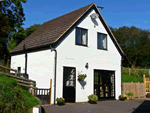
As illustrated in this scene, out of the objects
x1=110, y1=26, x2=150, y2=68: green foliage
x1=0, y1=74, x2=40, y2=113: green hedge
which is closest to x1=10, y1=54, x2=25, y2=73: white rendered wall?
x1=0, y1=74, x2=40, y2=113: green hedge

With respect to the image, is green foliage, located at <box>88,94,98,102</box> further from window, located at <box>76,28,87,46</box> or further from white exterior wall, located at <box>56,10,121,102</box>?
window, located at <box>76,28,87,46</box>

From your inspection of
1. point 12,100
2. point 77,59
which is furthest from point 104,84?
point 12,100

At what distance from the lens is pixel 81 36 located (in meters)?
14.7

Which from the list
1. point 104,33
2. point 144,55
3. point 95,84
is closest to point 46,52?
point 95,84

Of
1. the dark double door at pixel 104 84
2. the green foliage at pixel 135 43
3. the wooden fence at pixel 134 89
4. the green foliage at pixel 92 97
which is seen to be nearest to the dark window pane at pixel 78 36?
the dark double door at pixel 104 84

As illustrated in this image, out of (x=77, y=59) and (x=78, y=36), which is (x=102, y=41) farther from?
(x=77, y=59)

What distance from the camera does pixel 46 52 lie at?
1352cm

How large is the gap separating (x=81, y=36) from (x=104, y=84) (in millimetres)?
4582

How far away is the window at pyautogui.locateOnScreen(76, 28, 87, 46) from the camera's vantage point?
47.3 feet

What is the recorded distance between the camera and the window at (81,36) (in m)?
14.4

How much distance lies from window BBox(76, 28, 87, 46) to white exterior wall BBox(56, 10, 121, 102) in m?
0.34

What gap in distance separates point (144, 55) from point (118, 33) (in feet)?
36.6

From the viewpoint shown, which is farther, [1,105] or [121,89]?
[121,89]

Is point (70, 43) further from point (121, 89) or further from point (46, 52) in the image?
point (121, 89)
